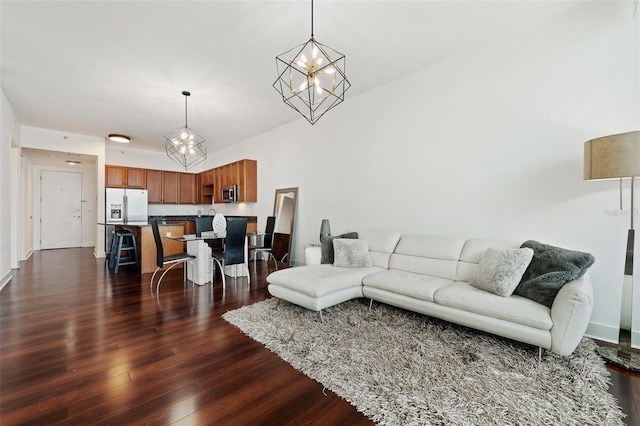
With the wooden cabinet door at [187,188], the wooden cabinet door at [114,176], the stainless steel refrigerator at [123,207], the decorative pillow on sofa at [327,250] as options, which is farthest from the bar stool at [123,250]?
the decorative pillow on sofa at [327,250]

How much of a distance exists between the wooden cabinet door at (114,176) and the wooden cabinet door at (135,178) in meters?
0.11

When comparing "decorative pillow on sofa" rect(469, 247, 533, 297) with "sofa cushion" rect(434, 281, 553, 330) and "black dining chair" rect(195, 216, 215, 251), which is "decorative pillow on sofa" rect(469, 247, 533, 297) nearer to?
"sofa cushion" rect(434, 281, 553, 330)

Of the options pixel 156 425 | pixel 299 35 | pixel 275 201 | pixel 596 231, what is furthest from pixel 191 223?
pixel 596 231

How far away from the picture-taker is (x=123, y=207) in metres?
6.72

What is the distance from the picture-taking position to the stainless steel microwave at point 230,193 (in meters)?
6.45

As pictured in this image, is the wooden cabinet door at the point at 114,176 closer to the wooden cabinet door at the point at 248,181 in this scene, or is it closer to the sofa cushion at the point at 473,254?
the wooden cabinet door at the point at 248,181

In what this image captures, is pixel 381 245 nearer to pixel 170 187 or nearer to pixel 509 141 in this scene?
pixel 509 141

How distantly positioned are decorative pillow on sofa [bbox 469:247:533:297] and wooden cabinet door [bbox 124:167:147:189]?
813 centimetres

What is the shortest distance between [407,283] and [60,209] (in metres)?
10.1

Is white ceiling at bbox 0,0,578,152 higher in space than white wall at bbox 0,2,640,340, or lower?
higher

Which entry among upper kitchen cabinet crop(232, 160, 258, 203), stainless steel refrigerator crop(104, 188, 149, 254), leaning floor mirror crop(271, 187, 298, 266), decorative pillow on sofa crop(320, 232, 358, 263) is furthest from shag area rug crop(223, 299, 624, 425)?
stainless steel refrigerator crop(104, 188, 149, 254)

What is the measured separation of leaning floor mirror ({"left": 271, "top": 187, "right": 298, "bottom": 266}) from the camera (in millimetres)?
5336

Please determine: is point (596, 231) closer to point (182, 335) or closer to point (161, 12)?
point (182, 335)

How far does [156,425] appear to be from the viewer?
1.43 metres
